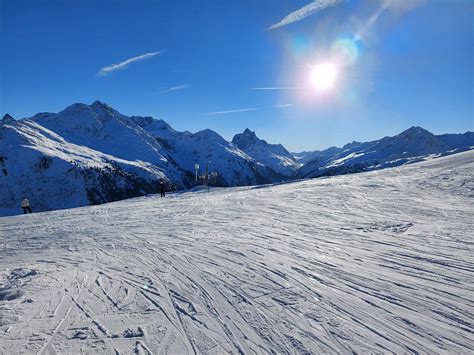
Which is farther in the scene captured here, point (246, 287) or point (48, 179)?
point (48, 179)

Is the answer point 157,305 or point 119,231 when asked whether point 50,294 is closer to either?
point 157,305

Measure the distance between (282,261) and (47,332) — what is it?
5.29 m

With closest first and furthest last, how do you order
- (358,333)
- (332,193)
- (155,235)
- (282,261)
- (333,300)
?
1. (358,333)
2. (333,300)
3. (282,261)
4. (155,235)
5. (332,193)

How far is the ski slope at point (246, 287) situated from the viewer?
4871 mm

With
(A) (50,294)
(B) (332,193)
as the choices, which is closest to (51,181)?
(B) (332,193)

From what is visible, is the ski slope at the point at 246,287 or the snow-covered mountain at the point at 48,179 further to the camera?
the snow-covered mountain at the point at 48,179

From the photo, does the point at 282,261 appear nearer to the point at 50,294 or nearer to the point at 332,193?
the point at 50,294

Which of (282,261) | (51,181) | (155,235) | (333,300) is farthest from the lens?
(51,181)

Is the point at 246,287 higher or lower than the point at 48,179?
lower

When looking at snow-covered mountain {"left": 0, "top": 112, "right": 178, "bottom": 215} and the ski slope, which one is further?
snow-covered mountain {"left": 0, "top": 112, "right": 178, "bottom": 215}

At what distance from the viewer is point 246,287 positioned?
6773 mm

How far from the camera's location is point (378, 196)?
19391 millimetres

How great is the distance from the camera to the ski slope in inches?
192

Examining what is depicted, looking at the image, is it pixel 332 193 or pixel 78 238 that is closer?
pixel 78 238
